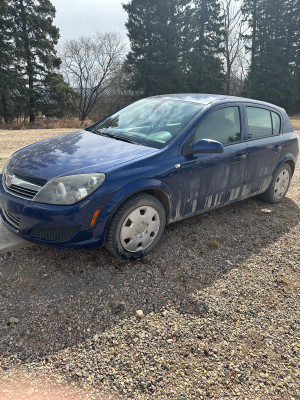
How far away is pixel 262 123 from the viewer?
457 cm

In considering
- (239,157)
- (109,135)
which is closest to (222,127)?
(239,157)

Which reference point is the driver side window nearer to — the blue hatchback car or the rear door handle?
the blue hatchback car

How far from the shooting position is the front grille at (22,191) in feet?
9.35

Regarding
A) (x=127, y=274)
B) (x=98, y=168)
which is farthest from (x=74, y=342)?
(x=98, y=168)

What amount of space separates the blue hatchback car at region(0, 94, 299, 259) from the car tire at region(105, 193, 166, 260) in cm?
1

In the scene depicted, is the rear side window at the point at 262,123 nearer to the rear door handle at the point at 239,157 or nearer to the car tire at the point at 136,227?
the rear door handle at the point at 239,157

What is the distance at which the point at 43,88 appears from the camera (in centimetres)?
2530

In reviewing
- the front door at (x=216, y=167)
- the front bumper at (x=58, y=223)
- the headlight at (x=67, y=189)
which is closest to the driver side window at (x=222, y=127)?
the front door at (x=216, y=167)

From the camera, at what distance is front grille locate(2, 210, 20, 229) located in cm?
294

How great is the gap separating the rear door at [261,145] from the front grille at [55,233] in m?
2.54

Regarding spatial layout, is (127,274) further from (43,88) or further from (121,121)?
(43,88)

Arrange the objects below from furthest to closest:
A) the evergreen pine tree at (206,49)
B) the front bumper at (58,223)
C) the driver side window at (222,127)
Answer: the evergreen pine tree at (206,49) → the driver side window at (222,127) → the front bumper at (58,223)

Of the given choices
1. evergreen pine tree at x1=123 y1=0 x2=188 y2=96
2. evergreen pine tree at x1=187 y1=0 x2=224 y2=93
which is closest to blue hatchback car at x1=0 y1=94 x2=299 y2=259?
evergreen pine tree at x1=123 y1=0 x2=188 y2=96

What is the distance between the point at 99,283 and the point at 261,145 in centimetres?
293
